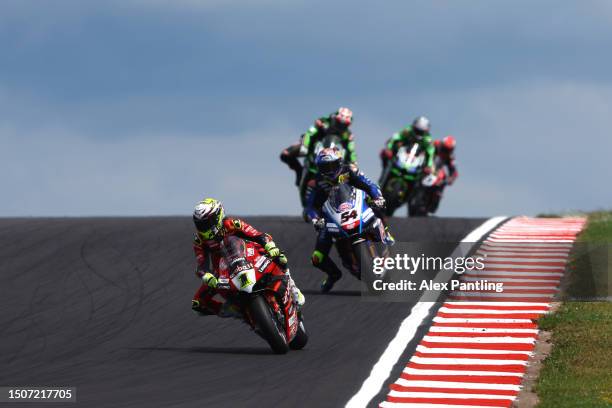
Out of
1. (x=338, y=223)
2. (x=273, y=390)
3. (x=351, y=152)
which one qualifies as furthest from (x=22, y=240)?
(x=273, y=390)

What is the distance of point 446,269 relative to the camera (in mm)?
18422

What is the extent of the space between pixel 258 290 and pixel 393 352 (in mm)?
1532

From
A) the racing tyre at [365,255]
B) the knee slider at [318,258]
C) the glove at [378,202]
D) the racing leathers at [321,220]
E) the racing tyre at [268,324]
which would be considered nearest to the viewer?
the racing tyre at [268,324]

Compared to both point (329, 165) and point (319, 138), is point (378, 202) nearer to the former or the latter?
point (329, 165)

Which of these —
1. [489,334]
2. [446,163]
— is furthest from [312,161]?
[489,334]

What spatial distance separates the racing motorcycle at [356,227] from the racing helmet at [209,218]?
3789 millimetres

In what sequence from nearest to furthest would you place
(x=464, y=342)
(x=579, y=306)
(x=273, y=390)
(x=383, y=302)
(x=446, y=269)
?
(x=273, y=390) < (x=464, y=342) < (x=579, y=306) < (x=383, y=302) < (x=446, y=269)

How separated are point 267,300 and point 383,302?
3.81 metres

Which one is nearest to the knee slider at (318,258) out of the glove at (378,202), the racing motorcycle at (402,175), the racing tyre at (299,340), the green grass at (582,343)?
the glove at (378,202)

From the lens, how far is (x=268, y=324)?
524 inches

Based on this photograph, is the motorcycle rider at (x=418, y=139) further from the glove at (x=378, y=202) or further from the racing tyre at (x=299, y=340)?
the racing tyre at (x=299, y=340)

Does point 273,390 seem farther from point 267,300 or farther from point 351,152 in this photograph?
point 351,152

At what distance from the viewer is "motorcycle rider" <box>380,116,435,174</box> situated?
1037 inches

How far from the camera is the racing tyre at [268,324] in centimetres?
1326
